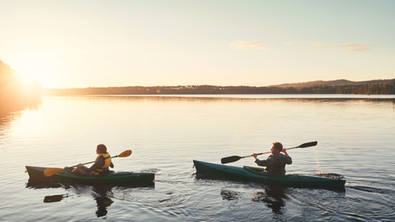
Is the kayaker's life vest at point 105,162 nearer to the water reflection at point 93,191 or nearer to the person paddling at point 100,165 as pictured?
the person paddling at point 100,165

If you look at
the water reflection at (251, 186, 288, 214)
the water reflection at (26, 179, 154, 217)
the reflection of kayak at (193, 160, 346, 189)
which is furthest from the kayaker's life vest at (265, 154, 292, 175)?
the water reflection at (26, 179, 154, 217)

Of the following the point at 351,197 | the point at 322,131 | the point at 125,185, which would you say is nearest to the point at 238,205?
the point at 351,197

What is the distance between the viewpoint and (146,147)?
1967 centimetres

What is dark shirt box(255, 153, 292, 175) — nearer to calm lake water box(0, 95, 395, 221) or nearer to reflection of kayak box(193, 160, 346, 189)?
reflection of kayak box(193, 160, 346, 189)

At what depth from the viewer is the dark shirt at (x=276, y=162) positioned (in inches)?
420

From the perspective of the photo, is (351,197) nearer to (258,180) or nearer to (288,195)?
(288,195)

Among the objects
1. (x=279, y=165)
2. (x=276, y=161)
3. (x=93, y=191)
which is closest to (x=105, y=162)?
(x=93, y=191)

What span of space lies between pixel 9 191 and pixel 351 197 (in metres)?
11.4

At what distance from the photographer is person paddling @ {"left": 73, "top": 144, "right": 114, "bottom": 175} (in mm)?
10769

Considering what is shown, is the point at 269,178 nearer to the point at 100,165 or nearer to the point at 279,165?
the point at 279,165

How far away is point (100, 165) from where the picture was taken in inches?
432

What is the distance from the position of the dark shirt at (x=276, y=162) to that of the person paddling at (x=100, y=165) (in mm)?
5353

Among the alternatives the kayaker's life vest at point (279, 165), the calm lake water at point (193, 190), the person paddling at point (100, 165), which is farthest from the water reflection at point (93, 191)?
the kayaker's life vest at point (279, 165)

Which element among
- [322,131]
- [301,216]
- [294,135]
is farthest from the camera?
[322,131]
